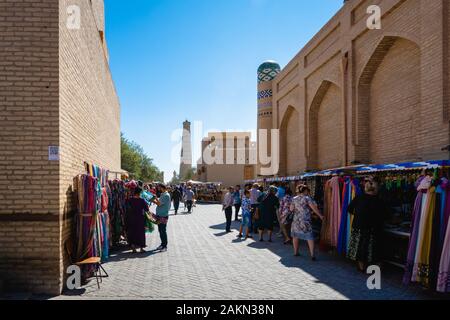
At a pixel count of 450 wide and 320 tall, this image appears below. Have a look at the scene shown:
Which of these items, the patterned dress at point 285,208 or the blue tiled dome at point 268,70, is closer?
the patterned dress at point 285,208

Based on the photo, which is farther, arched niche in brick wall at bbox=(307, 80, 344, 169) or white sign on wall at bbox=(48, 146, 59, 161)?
arched niche in brick wall at bbox=(307, 80, 344, 169)

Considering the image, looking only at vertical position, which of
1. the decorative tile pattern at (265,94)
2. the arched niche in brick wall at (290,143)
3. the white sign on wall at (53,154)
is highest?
the decorative tile pattern at (265,94)

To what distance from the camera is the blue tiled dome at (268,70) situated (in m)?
24.3

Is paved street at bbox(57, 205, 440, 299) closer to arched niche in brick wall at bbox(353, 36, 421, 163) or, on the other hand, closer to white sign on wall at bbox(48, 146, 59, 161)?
white sign on wall at bbox(48, 146, 59, 161)

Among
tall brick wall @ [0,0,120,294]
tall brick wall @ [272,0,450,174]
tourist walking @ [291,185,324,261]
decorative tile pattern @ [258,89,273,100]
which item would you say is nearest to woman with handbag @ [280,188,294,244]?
tourist walking @ [291,185,324,261]

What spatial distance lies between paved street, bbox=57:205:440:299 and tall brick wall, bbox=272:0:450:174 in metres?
3.74

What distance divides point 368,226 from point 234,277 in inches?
114

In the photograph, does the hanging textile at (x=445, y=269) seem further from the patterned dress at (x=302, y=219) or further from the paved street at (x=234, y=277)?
the patterned dress at (x=302, y=219)

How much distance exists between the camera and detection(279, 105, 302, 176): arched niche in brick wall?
2028cm

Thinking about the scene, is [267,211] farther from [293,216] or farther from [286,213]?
[293,216]

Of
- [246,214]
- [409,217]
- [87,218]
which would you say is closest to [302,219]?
[409,217]

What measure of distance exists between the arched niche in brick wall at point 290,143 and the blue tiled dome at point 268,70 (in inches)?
149

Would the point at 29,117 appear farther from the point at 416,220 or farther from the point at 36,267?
the point at 416,220

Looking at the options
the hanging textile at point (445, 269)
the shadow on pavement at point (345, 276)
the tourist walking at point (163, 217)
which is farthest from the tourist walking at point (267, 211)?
the hanging textile at point (445, 269)
